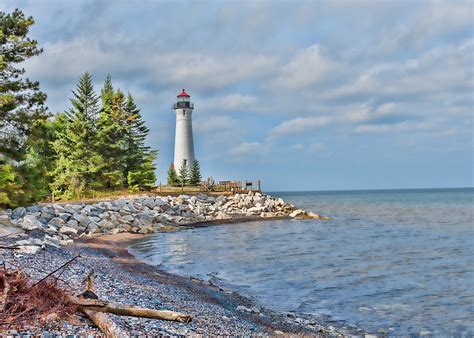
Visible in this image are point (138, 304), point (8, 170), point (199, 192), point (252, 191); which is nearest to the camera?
point (138, 304)

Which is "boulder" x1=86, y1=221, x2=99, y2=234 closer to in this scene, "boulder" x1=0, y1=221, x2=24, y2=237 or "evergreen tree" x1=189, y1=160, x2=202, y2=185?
"boulder" x1=0, y1=221, x2=24, y2=237

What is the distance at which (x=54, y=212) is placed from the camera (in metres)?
21.9

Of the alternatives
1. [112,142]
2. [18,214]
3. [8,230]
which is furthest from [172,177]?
[8,230]

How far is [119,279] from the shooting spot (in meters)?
10.6

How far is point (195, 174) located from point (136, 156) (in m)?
8.84

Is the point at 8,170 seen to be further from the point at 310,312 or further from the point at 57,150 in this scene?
the point at 57,150

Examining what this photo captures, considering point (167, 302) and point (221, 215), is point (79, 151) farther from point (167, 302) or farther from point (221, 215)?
point (167, 302)

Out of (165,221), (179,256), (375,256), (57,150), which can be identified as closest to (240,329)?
(179,256)

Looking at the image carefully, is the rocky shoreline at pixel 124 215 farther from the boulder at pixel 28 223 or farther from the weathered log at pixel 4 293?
the weathered log at pixel 4 293

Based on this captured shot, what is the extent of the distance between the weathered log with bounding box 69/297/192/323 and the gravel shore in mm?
90

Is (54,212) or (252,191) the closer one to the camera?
(54,212)

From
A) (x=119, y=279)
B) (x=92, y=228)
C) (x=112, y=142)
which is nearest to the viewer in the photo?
(x=119, y=279)

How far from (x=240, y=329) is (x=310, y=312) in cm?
336

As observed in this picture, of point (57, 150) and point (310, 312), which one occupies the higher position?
point (57, 150)
